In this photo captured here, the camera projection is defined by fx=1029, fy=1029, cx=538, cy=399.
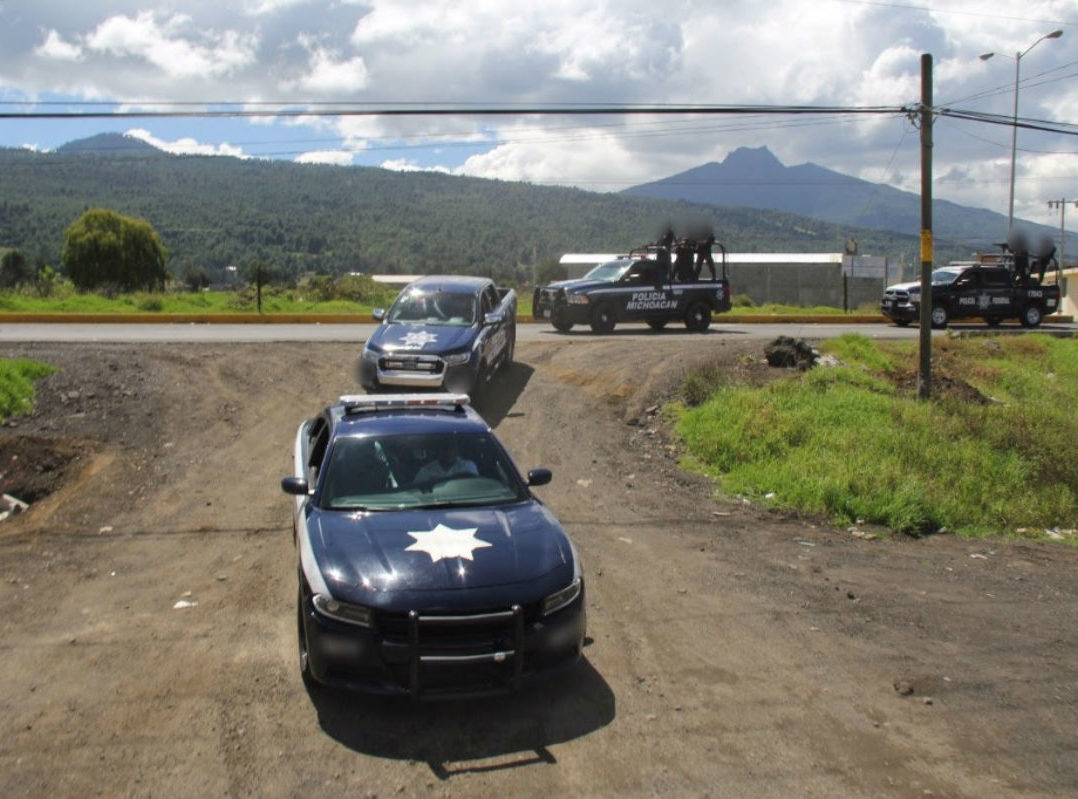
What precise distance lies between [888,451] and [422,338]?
6.59m

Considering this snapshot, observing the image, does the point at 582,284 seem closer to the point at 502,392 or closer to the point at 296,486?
the point at 502,392

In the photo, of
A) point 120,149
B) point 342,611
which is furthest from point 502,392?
point 120,149

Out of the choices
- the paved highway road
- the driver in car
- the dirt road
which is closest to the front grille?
the dirt road

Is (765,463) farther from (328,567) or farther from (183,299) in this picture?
(183,299)

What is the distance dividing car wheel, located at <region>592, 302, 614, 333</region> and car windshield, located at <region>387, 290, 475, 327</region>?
835 centimetres

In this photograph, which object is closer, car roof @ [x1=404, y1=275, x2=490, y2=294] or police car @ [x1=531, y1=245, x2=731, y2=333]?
car roof @ [x1=404, y1=275, x2=490, y2=294]

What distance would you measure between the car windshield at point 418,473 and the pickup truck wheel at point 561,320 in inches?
655

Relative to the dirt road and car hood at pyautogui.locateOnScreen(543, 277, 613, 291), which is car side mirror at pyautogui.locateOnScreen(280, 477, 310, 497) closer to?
the dirt road

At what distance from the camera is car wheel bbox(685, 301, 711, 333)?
25.3 metres

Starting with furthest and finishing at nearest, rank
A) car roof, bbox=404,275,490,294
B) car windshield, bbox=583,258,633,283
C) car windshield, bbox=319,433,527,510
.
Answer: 1. car windshield, bbox=583,258,633,283
2. car roof, bbox=404,275,490,294
3. car windshield, bbox=319,433,527,510

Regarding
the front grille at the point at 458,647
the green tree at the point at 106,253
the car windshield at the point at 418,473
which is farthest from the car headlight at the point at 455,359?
the green tree at the point at 106,253

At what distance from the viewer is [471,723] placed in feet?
18.6

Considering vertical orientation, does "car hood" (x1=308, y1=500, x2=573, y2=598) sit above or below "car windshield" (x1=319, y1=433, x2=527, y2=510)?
below

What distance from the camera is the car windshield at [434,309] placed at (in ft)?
51.3
